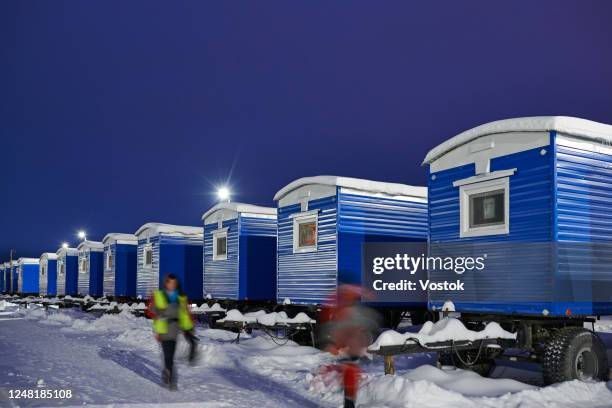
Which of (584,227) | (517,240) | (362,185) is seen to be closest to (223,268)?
(362,185)

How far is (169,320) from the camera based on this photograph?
328 inches

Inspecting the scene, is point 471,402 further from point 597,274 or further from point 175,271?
point 175,271

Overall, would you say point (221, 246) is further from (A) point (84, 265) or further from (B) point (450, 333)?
(A) point (84, 265)

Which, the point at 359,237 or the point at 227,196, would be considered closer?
the point at 359,237

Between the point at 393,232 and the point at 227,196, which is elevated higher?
the point at 227,196

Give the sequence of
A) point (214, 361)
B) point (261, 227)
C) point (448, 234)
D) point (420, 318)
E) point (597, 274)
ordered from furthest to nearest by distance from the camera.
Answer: point (261, 227), point (420, 318), point (214, 361), point (448, 234), point (597, 274)

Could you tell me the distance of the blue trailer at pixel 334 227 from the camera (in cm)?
1356

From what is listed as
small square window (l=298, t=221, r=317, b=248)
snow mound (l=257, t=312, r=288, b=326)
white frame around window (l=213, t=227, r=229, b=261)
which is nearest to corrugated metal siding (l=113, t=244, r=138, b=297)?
white frame around window (l=213, t=227, r=229, b=261)

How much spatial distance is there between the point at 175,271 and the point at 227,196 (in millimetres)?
3488

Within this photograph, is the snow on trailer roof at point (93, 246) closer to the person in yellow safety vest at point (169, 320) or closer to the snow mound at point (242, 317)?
the snow mound at point (242, 317)

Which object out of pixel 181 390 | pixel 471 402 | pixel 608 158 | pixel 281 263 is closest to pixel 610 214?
pixel 608 158

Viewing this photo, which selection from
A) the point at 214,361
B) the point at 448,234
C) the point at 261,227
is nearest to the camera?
the point at 448,234

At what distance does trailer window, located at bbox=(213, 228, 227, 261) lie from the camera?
19.0 m

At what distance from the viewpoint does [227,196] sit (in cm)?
2314
